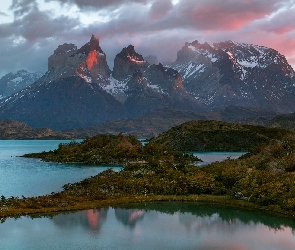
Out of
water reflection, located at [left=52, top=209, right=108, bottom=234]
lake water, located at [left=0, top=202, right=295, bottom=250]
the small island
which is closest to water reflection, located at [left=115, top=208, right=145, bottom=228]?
lake water, located at [left=0, top=202, right=295, bottom=250]

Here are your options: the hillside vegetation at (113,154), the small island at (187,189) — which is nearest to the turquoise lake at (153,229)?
the small island at (187,189)

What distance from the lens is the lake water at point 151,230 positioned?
50.1 metres

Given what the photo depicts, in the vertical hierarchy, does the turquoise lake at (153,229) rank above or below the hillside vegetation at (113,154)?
below

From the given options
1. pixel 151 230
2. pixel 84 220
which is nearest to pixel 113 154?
pixel 84 220

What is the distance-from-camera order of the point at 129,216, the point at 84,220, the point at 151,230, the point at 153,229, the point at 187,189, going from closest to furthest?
the point at 151,230 < the point at 153,229 < the point at 84,220 < the point at 129,216 < the point at 187,189

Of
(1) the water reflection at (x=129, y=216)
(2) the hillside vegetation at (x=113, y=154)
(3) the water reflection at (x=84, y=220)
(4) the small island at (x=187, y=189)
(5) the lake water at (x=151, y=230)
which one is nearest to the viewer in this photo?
(5) the lake water at (x=151, y=230)

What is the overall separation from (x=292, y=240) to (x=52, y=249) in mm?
29095

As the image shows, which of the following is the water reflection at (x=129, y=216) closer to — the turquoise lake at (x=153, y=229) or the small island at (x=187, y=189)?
the turquoise lake at (x=153, y=229)

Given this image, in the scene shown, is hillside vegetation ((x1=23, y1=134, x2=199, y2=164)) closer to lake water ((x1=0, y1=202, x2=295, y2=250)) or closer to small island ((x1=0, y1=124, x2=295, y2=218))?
small island ((x1=0, y1=124, x2=295, y2=218))

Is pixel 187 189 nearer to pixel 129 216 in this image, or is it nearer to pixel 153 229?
pixel 129 216

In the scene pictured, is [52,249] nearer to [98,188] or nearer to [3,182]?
[98,188]

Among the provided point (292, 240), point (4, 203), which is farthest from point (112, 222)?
point (292, 240)

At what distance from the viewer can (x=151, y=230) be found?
56.8 meters

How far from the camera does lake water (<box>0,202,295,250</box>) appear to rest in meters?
50.1
